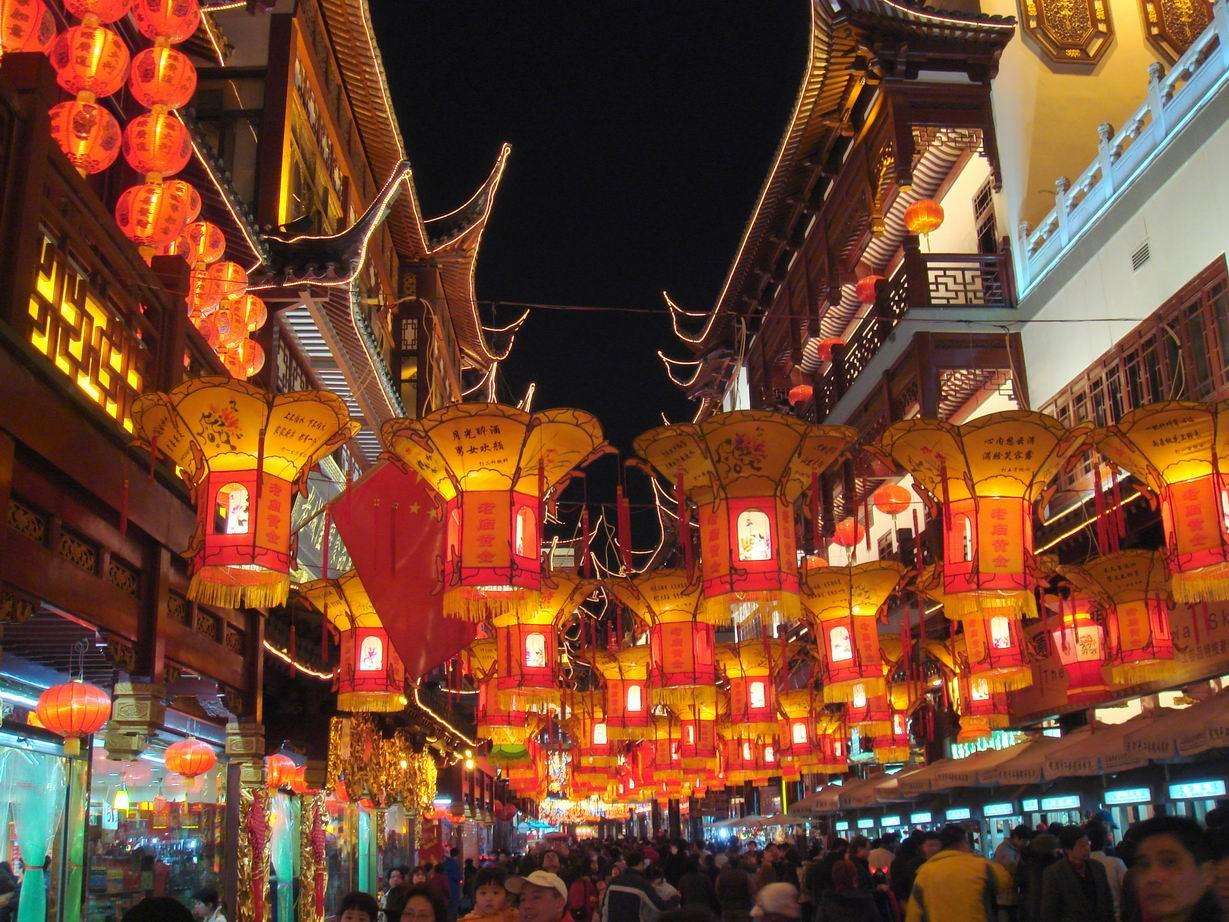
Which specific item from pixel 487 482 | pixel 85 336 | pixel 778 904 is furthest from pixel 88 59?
pixel 778 904

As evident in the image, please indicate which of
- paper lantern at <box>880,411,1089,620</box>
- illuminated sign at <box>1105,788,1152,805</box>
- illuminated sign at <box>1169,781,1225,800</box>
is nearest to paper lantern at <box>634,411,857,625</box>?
paper lantern at <box>880,411,1089,620</box>

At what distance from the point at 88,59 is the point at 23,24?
719 millimetres

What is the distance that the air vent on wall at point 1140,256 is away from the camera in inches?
610

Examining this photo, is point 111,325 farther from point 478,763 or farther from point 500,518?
point 478,763

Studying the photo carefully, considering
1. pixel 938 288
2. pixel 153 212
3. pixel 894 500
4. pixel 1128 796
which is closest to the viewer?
pixel 153 212

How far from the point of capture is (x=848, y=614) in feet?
47.8

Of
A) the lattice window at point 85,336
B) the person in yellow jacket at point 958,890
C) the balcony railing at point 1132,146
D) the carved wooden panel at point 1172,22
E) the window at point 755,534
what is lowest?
the person in yellow jacket at point 958,890

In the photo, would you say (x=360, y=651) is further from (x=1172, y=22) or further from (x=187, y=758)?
(x=1172, y=22)

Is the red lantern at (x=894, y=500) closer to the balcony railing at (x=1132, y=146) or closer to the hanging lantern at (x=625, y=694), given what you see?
the balcony railing at (x=1132, y=146)

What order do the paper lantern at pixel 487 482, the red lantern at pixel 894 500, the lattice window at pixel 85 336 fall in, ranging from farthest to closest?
1. the red lantern at pixel 894 500
2. the paper lantern at pixel 487 482
3. the lattice window at pixel 85 336

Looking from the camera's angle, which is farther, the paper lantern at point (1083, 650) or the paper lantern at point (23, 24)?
the paper lantern at point (1083, 650)

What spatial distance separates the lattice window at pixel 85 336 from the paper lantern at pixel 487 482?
2057 millimetres

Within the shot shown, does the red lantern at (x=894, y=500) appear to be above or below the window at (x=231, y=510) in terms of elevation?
above

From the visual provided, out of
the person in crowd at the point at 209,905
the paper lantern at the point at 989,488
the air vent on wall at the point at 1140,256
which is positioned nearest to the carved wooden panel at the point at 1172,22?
the air vent on wall at the point at 1140,256
